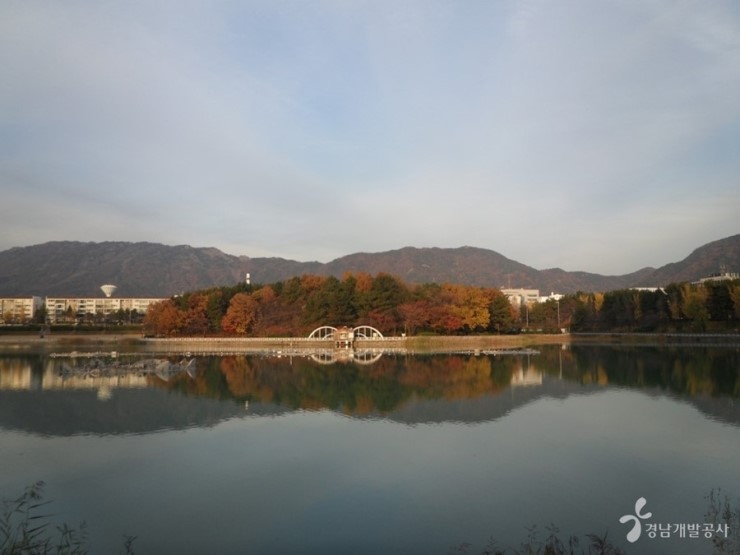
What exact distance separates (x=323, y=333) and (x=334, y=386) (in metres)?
24.4

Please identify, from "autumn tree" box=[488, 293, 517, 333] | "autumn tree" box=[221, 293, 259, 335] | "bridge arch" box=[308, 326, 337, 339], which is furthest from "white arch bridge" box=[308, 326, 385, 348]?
"autumn tree" box=[488, 293, 517, 333]

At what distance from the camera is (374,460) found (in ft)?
33.6

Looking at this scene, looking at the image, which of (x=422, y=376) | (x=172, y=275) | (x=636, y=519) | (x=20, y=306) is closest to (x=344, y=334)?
(x=422, y=376)

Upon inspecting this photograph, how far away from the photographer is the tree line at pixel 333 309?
44.9 meters

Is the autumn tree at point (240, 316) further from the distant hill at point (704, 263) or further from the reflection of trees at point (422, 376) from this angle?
the distant hill at point (704, 263)

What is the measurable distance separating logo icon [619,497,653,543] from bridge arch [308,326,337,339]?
35.9 m

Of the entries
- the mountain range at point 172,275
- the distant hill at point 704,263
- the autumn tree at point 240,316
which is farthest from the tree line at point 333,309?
the mountain range at point 172,275

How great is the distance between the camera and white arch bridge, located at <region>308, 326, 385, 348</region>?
139 ft

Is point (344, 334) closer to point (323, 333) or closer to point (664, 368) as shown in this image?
point (323, 333)

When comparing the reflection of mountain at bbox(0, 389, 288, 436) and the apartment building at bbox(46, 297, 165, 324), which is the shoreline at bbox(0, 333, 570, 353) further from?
the apartment building at bbox(46, 297, 165, 324)

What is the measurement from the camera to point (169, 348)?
1681 inches

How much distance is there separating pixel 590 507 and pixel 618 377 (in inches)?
675

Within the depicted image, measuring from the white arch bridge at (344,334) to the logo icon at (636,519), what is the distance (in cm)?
3452

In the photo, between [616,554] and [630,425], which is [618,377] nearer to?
[630,425]
